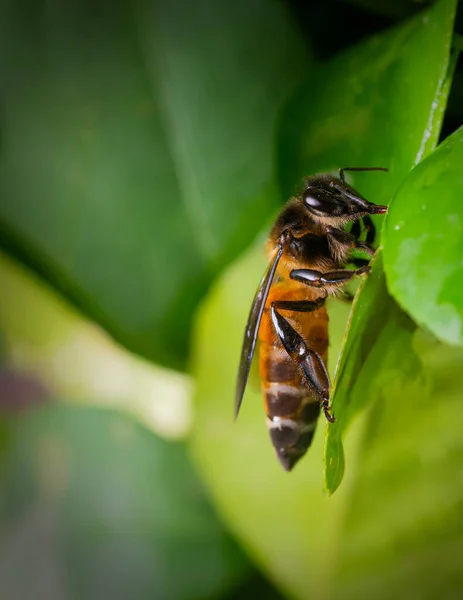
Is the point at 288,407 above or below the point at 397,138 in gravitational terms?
below

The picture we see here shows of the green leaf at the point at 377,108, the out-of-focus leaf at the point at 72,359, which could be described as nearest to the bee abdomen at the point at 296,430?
the green leaf at the point at 377,108

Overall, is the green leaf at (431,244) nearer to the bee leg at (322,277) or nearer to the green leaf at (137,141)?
the bee leg at (322,277)

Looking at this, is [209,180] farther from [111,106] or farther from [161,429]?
[161,429]

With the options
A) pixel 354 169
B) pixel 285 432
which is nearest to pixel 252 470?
pixel 285 432

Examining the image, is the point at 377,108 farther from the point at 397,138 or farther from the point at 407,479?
the point at 407,479

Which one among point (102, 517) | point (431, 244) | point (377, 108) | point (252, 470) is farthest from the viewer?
point (102, 517)

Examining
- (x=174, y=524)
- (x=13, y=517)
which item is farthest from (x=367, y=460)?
(x=13, y=517)
